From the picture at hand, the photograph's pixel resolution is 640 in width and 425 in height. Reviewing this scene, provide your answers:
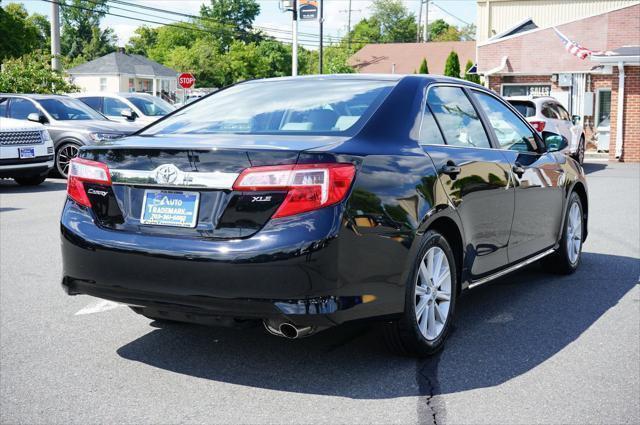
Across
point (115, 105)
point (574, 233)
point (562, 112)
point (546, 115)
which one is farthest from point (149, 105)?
point (574, 233)

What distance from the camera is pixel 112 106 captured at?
2158 cm

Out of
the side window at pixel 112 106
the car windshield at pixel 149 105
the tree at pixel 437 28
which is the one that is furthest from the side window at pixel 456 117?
the tree at pixel 437 28

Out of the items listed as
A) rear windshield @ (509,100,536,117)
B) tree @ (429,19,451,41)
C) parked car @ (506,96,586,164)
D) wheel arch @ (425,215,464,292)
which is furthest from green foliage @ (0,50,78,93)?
tree @ (429,19,451,41)

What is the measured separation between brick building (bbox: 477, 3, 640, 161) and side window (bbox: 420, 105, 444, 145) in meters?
21.6

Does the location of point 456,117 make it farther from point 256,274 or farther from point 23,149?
point 23,149

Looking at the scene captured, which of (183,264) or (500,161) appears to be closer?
(183,264)

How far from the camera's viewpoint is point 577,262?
7.42 metres

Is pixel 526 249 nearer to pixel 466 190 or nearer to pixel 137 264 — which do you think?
pixel 466 190

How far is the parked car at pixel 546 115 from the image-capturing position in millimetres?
17469

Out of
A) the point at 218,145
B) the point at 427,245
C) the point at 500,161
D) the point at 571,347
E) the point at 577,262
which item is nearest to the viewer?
the point at 218,145

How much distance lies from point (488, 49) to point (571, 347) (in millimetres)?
27863

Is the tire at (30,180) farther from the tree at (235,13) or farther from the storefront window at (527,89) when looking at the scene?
the tree at (235,13)

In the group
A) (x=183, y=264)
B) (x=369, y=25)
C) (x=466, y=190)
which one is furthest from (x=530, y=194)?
(x=369, y=25)

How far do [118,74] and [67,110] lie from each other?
6256cm
